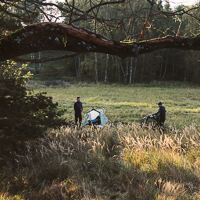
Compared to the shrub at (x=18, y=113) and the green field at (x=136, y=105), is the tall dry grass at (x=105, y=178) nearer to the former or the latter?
the shrub at (x=18, y=113)

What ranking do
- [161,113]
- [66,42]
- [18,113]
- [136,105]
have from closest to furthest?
[66,42] < [18,113] < [161,113] < [136,105]

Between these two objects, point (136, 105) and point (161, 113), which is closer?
point (161, 113)

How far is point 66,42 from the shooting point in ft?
10.5

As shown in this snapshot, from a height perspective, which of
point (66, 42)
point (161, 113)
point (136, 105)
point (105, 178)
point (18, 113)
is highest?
point (66, 42)

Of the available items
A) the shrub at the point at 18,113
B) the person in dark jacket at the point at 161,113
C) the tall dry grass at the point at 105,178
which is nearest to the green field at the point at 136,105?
the person in dark jacket at the point at 161,113

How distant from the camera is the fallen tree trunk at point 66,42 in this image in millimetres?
3127

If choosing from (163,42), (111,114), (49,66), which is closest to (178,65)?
(49,66)

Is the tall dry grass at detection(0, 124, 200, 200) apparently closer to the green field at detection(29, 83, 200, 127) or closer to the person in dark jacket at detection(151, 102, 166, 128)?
the person in dark jacket at detection(151, 102, 166, 128)

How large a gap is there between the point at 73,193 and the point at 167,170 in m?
1.72

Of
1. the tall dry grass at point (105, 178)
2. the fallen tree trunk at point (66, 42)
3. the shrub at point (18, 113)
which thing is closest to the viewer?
the tall dry grass at point (105, 178)

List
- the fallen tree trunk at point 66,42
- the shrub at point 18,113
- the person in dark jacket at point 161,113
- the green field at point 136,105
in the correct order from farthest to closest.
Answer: the green field at point 136,105
the person in dark jacket at point 161,113
the shrub at point 18,113
the fallen tree trunk at point 66,42

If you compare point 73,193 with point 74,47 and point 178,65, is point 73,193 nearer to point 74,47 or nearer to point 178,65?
point 74,47

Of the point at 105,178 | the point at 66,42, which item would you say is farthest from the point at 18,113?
the point at 105,178

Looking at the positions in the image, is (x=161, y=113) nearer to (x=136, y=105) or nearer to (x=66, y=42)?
(x=66, y=42)
